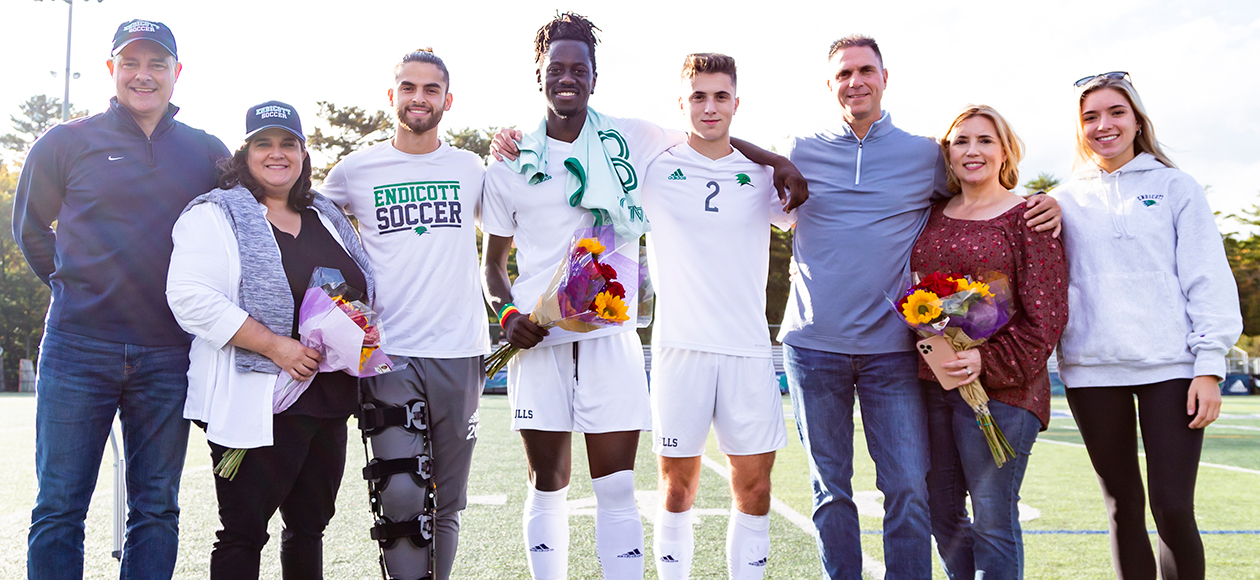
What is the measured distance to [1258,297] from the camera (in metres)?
41.2

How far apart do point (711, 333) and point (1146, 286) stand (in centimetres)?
168

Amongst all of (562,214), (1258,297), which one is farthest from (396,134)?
(1258,297)

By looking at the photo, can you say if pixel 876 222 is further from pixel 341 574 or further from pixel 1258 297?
pixel 1258 297

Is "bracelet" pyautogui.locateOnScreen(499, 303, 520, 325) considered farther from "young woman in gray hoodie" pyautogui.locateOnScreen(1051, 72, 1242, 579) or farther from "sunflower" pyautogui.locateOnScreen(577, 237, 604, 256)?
"young woman in gray hoodie" pyautogui.locateOnScreen(1051, 72, 1242, 579)

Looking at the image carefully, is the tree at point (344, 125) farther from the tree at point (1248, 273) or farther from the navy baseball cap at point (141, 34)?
the tree at point (1248, 273)

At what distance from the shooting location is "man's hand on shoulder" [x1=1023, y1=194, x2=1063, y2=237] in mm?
3244

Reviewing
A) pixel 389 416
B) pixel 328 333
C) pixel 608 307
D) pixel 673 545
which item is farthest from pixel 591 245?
pixel 673 545

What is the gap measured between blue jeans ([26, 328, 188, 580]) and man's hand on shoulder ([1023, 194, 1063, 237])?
3.39m

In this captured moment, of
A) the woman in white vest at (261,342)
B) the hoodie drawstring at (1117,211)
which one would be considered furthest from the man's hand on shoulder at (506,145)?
the hoodie drawstring at (1117,211)

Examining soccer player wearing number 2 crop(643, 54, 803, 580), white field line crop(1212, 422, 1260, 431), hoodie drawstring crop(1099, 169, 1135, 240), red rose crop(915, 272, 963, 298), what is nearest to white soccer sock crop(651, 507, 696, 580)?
soccer player wearing number 2 crop(643, 54, 803, 580)

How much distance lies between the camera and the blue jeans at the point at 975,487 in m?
3.24

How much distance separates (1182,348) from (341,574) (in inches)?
162

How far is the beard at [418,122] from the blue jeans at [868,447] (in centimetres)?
185

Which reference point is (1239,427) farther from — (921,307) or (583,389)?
(583,389)
